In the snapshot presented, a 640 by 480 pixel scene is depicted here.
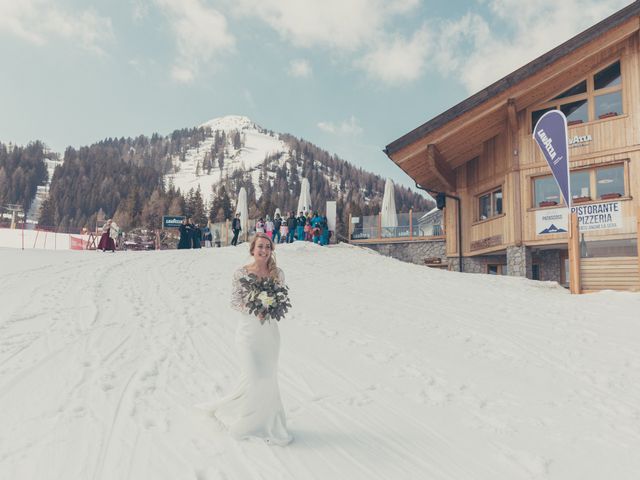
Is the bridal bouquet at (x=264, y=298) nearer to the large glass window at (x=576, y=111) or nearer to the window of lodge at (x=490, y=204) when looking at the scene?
the large glass window at (x=576, y=111)

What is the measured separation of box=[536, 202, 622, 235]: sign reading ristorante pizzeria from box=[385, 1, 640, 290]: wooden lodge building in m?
0.03

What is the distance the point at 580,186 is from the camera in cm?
1462

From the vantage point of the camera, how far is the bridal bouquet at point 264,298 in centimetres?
361

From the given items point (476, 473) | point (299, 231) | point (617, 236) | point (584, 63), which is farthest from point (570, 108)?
point (476, 473)

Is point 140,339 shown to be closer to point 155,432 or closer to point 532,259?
point 155,432

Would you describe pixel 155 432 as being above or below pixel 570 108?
below

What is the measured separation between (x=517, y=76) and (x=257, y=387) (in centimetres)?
1498

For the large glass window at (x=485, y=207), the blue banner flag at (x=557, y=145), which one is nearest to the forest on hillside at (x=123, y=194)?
the large glass window at (x=485, y=207)

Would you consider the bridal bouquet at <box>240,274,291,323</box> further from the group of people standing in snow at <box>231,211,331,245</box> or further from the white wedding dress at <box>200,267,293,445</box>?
the group of people standing in snow at <box>231,211,331,245</box>

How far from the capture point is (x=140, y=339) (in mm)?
6352

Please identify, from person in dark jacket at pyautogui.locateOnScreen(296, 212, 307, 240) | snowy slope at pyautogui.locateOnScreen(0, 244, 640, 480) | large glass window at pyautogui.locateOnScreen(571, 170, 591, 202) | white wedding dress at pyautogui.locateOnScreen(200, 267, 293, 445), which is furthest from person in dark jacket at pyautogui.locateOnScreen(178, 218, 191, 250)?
white wedding dress at pyautogui.locateOnScreen(200, 267, 293, 445)

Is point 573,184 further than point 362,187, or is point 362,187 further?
point 362,187

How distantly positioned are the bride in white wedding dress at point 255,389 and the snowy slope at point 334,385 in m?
0.16

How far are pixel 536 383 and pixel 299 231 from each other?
17.0 metres
